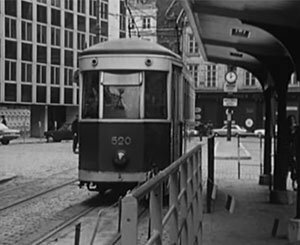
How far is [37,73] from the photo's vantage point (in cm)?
5906

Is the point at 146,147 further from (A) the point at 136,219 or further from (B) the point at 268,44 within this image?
(A) the point at 136,219

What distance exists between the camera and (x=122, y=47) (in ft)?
40.3

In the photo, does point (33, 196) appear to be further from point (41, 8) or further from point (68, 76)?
point (68, 76)

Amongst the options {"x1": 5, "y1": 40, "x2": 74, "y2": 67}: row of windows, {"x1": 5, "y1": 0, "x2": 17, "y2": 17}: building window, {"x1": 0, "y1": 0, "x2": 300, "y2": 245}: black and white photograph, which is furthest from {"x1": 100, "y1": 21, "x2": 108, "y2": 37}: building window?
{"x1": 0, "y1": 0, "x2": 300, "y2": 245}: black and white photograph

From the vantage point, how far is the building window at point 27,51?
190 ft

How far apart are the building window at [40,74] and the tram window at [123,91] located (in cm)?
4795

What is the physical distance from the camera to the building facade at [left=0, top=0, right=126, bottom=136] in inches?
2199

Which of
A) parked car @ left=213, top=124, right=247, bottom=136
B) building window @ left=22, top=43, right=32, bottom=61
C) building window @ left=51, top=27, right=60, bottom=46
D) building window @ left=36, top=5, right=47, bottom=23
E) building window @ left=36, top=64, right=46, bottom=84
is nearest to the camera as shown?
building window @ left=22, top=43, right=32, bottom=61

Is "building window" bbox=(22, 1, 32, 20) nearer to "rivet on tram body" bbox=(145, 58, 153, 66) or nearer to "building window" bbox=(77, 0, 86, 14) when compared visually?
"building window" bbox=(77, 0, 86, 14)

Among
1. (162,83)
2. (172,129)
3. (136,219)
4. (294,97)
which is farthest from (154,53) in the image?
(294,97)

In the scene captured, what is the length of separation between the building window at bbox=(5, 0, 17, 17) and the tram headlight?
46.5m

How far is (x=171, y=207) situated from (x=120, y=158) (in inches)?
282

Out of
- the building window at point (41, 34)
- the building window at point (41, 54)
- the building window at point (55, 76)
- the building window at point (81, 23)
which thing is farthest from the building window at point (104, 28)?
the building window at point (41, 54)

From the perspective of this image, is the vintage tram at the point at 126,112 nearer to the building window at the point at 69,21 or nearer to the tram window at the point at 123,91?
the tram window at the point at 123,91
